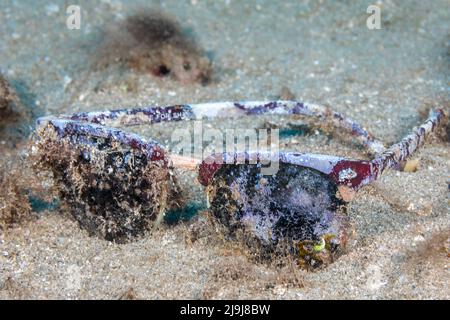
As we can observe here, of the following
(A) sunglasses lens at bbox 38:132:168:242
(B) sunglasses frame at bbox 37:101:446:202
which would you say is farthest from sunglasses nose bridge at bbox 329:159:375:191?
(A) sunglasses lens at bbox 38:132:168:242

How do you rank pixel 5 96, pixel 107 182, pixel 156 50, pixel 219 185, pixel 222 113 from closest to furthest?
pixel 219 185 → pixel 107 182 → pixel 222 113 → pixel 5 96 → pixel 156 50

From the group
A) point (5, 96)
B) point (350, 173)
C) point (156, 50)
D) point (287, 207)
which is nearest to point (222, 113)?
point (287, 207)

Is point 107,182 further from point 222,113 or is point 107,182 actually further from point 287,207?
point 222,113

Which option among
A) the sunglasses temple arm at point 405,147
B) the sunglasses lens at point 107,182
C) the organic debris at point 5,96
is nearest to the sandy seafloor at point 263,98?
the sunglasses lens at point 107,182

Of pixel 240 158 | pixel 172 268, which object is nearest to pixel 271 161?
pixel 240 158
